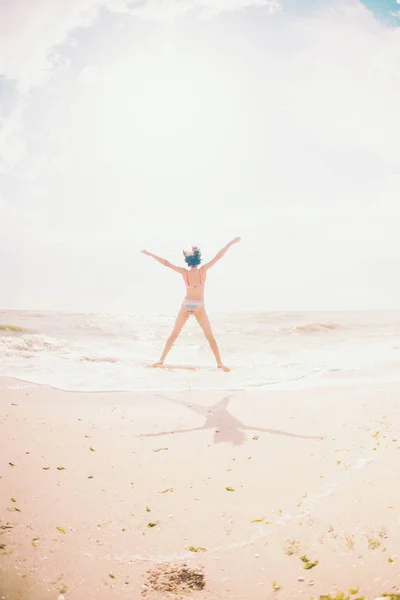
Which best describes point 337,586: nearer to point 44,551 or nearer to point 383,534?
point 383,534

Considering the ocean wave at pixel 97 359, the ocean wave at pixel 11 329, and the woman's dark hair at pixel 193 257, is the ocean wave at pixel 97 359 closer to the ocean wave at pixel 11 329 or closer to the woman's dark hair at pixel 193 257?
the woman's dark hair at pixel 193 257

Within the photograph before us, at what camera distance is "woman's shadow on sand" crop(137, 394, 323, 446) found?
4730 millimetres

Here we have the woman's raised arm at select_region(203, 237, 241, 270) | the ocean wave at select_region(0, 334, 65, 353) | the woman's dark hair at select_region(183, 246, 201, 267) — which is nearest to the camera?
the woman's raised arm at select_region(203, 237, 241, 270)

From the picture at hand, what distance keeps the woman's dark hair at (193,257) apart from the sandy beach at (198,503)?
3.93 metres

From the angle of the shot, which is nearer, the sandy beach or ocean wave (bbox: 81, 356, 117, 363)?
the sandy beach

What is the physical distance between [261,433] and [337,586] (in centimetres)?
260

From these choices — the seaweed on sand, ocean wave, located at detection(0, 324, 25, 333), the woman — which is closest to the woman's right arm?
the woman

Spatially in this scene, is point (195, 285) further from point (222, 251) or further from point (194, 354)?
point (194, 354)

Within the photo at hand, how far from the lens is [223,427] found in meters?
5.13

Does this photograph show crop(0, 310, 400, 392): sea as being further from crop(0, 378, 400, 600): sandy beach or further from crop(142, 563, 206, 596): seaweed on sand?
crop(142, 563, 206, 596): seaweed on sand

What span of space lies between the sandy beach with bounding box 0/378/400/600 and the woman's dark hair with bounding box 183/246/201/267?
12.9ft

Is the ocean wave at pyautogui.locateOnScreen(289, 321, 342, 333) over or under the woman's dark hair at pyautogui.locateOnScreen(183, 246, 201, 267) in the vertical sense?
under

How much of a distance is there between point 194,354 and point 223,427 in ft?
30.2

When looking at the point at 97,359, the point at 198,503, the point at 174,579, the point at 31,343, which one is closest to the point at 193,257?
the point at 97,359
